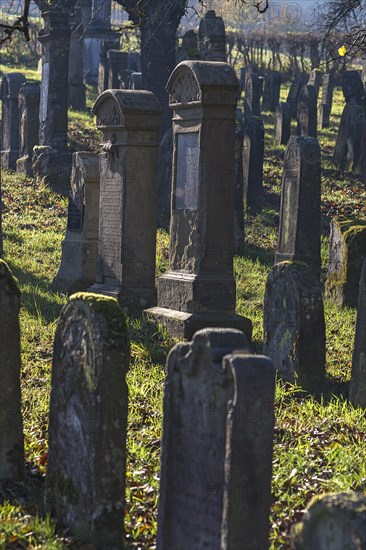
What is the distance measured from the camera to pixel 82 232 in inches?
546

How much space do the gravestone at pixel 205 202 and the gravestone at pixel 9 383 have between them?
4333mm

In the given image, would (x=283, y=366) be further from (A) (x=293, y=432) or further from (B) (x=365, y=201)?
(B) (x=365, y=201)

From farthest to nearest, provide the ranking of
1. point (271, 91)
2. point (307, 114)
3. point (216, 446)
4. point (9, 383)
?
point (271, 91) → point (307, 114) → point (9, 383) → point (216, 446)

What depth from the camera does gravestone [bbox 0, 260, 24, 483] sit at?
6750mm

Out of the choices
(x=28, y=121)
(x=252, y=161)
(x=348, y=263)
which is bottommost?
(x=348, y=263)

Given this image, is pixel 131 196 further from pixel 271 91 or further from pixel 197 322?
pixel 271 91

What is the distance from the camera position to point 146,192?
12250mm

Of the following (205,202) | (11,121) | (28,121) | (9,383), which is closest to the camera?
(9,383)

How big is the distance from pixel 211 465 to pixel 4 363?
197 centimetres

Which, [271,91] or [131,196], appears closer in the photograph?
[131,196]

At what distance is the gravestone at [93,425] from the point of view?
596 centimetres

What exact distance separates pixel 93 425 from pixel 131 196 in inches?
253

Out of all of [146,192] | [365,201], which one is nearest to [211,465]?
[146,192]

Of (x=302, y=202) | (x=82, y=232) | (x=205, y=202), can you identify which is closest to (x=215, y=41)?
(x=302, y=202)
